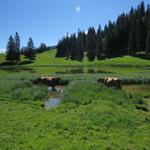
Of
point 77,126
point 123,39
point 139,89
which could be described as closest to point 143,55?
point 123,39

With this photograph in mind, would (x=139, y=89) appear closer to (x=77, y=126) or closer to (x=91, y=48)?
(x=77, y=126)

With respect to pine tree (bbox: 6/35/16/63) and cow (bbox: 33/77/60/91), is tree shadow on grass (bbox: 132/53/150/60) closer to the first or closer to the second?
pine tree (bbox: 6/35/16/63)

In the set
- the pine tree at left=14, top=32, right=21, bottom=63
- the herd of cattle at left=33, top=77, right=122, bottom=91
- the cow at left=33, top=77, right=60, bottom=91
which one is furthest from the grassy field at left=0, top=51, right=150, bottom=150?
the pine tree at left=14, top=32, right=21, bottom=63

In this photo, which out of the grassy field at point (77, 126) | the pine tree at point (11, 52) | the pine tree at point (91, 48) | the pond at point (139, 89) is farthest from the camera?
the pine tree at point (11, 52)

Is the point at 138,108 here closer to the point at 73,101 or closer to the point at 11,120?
the point at 73,101

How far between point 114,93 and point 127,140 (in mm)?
16917

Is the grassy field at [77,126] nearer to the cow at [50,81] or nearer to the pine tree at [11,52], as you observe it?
the cow at [50,81]

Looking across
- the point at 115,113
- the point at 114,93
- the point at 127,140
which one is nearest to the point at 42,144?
the point at 127,140

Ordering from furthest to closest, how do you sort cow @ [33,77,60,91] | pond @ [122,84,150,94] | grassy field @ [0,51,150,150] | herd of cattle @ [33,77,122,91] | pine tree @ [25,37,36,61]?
pine tree @ [25,37,36,61], cow @ [33,77,60,91], pond @ [122,84,150,94], herd of cattle @ [33,77,122,91], grassy field @ [0,51,150,150]

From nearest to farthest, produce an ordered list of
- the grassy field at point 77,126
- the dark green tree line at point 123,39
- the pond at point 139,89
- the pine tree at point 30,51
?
1. the grassy field at point 77,126
2. the pond at point 139,89
3. the dark green tree line at point 123,39
4. the pine tree at point 30,51

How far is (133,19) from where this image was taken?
138 meters

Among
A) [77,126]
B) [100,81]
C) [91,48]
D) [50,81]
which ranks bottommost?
[50,81]

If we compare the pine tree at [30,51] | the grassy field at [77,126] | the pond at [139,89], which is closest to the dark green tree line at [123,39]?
the pine tree at [30,51]

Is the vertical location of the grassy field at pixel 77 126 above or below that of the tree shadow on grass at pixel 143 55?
above
